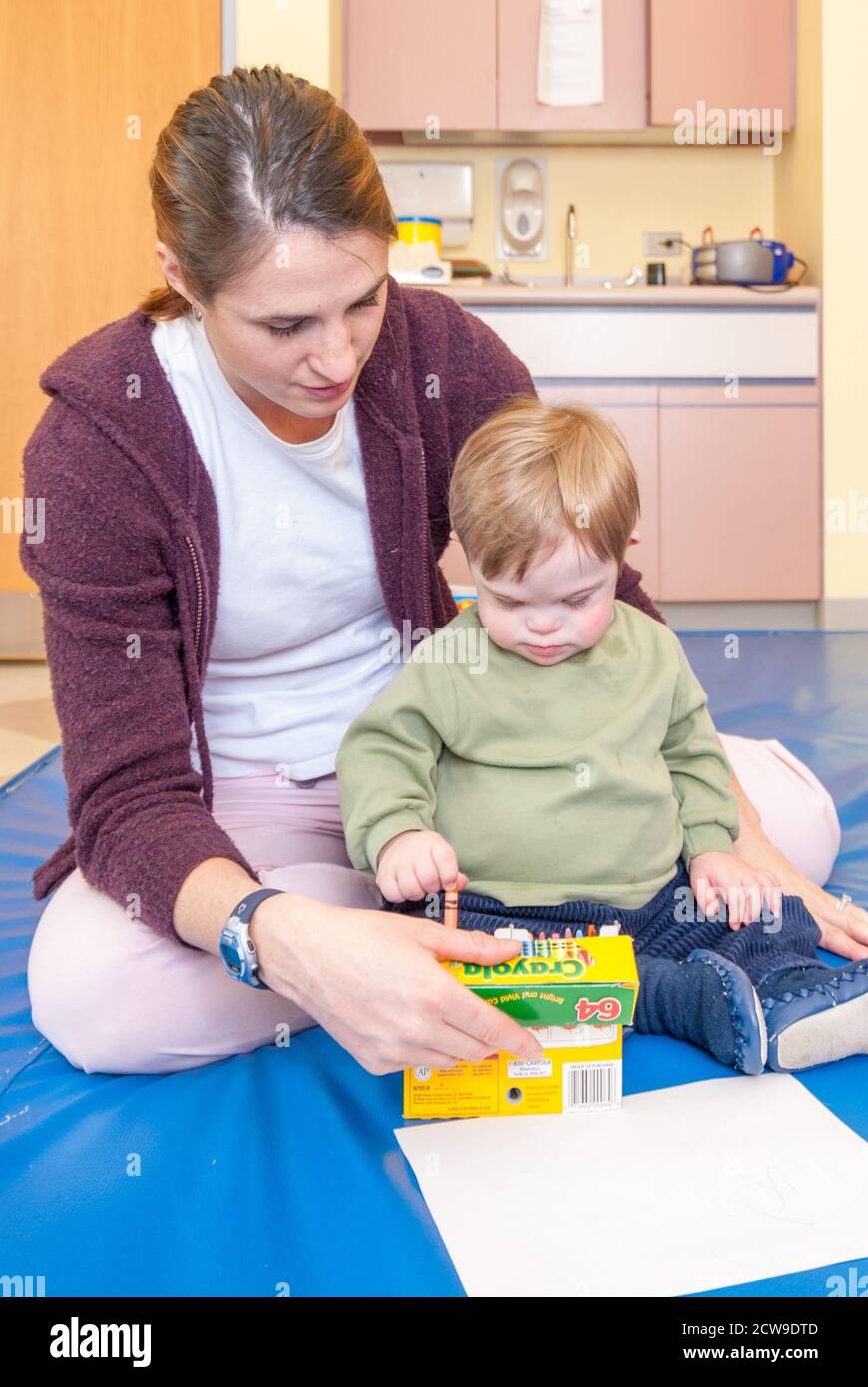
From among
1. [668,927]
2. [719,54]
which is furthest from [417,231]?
[668,927]

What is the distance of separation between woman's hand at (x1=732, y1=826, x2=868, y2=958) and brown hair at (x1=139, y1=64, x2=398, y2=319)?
643mm

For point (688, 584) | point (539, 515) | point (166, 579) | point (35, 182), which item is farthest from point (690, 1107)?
point (35, 182)

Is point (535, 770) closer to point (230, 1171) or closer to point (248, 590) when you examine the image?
point (248, 590)

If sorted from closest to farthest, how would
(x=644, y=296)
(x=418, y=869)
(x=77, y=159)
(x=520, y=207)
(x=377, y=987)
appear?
(x=377, y=987) < (x=418, y=869) < (x=77, y=159) < (x=644, y=296) < (x=520, y=207)

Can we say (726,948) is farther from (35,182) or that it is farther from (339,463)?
(35,182)

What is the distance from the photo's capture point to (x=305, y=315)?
99 centimetres

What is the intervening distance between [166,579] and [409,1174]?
20.8 inches

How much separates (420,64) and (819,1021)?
11.1 feet

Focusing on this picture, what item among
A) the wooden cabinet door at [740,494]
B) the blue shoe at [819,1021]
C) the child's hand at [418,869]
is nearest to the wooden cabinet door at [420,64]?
the wooden cabinet door at [740,494]

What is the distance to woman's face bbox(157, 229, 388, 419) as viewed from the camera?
978 mm

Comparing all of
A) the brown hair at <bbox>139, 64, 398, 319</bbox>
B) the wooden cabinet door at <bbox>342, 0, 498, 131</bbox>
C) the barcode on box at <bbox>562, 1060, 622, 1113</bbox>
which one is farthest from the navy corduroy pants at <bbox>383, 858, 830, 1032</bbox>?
Answer: the wooden cabinet door at <bbox>342, 0, 498, 131</bbox>

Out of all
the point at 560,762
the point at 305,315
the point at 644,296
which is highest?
the point at 644,296
